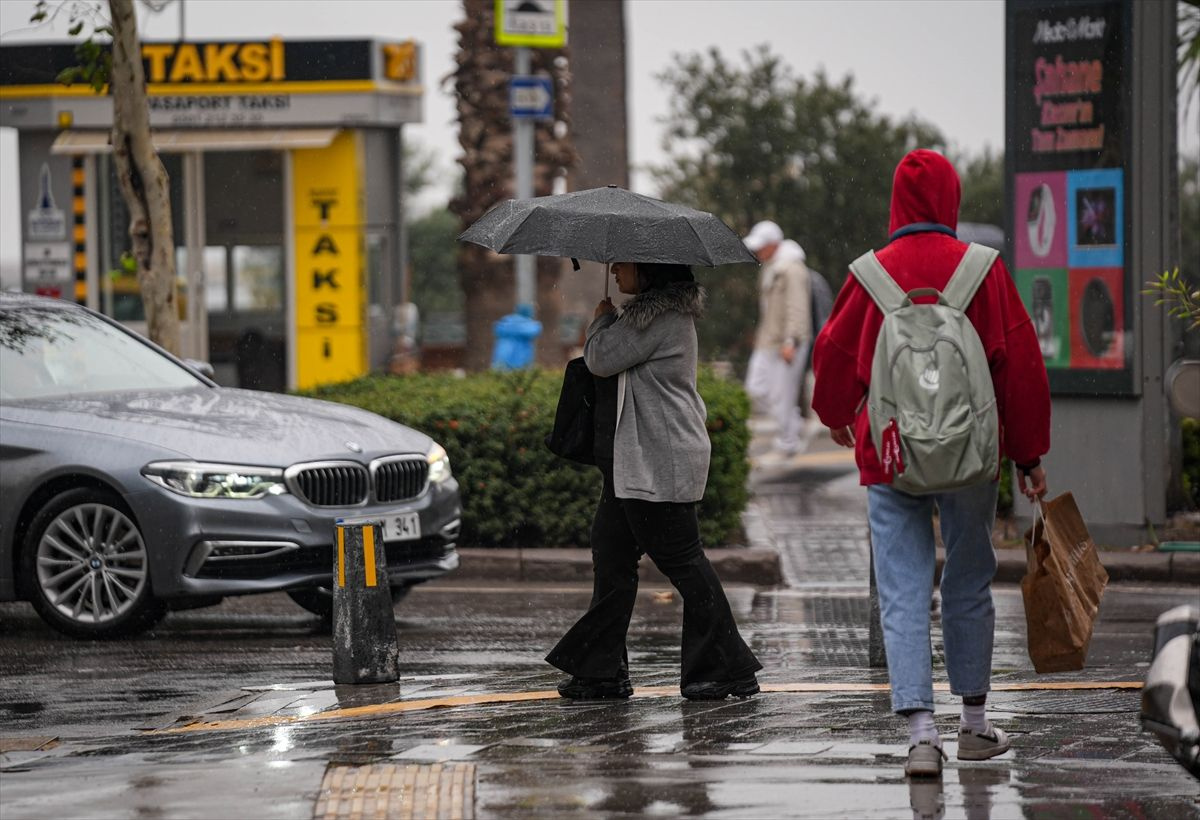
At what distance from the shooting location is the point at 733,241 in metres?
6.95

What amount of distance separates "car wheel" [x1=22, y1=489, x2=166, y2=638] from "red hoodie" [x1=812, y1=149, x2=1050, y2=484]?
13.5 ft

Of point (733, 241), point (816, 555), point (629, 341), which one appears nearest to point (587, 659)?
point (629, 341)

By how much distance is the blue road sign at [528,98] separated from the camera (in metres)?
14.1

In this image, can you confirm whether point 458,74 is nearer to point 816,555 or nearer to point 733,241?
point 816,555

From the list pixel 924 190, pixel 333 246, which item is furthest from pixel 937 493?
pixel 333 246

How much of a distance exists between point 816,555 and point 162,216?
4524 mm

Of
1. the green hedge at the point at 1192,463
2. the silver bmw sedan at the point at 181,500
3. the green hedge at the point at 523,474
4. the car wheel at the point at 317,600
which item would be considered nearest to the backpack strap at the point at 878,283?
the silver bmw sedan at the point at 181,500

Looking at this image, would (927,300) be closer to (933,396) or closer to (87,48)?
(933,396)

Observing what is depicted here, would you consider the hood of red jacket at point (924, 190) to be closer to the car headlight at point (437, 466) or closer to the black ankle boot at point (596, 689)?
the black ankle boot at point (596, 689)

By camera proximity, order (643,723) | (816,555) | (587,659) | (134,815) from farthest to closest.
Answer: (816,555), (587,659), (643,723), (134,815)

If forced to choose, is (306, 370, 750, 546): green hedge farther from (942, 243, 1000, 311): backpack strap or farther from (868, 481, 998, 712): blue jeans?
(942, 243, 1000, 311): backpack strap

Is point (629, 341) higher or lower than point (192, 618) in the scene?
higher

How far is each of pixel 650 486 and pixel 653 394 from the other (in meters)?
0.32

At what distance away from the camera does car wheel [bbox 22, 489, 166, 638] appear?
28.6ft
